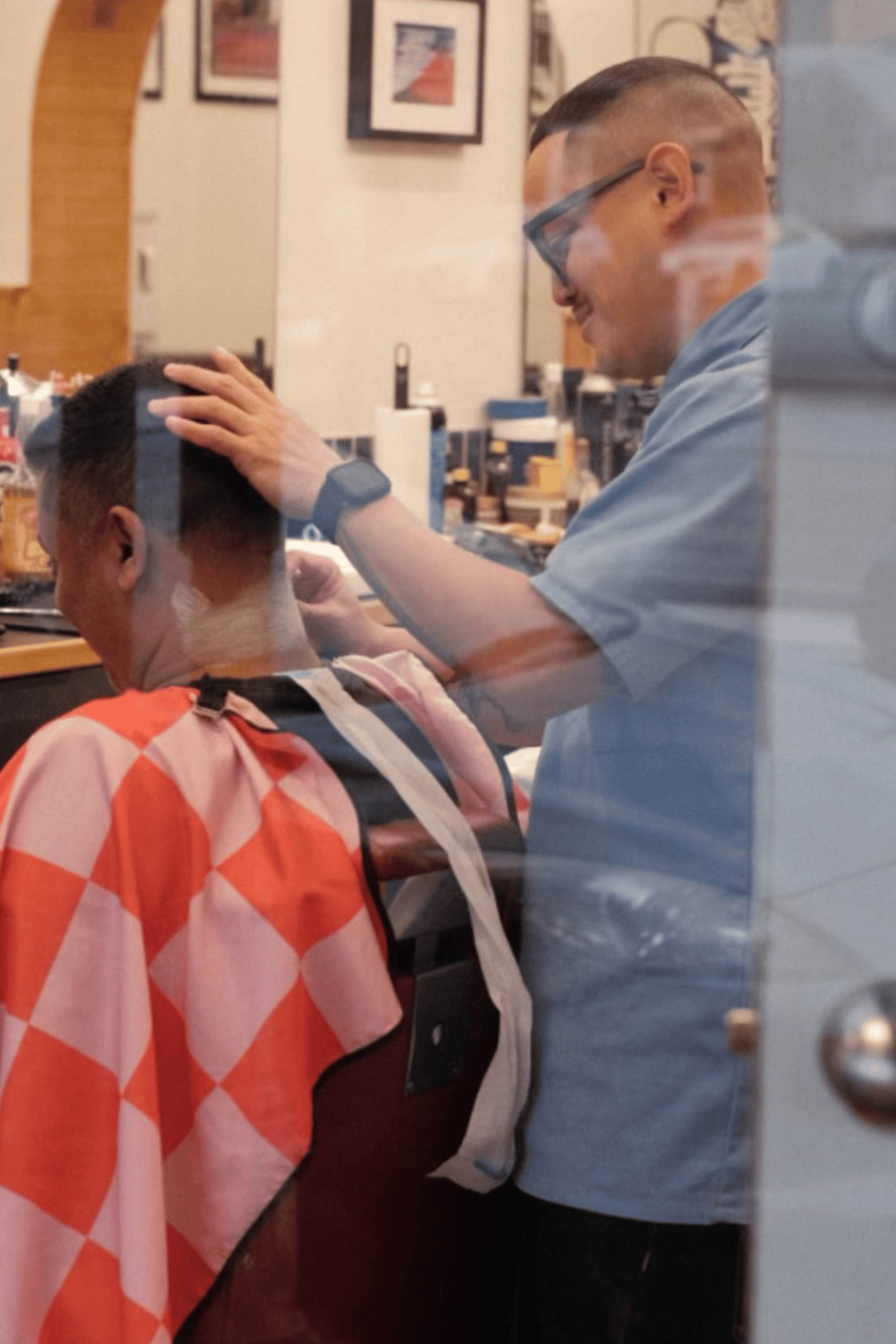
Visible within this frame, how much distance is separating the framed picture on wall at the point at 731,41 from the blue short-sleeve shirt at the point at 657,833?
0.40 ft

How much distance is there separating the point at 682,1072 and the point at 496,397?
2.90 meters

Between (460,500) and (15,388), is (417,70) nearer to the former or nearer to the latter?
(460,500)

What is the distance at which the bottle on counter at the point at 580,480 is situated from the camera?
3.68m

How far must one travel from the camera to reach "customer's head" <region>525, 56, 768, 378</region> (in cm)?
145

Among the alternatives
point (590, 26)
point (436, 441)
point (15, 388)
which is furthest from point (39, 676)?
point (590, 26)

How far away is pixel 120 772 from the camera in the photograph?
4.68ft

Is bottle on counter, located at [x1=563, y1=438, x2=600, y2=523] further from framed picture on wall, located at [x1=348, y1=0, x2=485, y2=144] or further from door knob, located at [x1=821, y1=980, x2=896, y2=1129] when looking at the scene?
door knob, located at [x1=821, y1=980, x2=896, y2=1129]

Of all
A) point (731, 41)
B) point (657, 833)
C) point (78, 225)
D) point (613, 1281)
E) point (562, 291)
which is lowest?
point (613, 1281)

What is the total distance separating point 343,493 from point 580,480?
252 centimetres

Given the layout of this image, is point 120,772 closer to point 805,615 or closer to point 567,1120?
point 567,1120

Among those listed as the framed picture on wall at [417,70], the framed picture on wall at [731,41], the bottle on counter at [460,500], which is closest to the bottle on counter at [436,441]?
the bottle on counter at [460,500]

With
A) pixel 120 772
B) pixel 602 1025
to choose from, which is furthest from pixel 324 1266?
pixel 120 772

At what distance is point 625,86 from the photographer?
1536mm

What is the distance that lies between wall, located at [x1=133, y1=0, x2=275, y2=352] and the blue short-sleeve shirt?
250 centimetres
